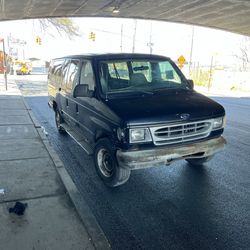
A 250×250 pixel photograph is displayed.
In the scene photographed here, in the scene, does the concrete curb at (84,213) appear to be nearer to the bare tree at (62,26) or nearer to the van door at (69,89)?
the van door at (69,89)

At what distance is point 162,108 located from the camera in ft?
14.0

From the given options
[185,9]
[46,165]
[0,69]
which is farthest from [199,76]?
[46,165]

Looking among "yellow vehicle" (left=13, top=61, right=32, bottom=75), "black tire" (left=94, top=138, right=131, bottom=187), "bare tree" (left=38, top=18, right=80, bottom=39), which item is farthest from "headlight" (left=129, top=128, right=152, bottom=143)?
"yellow vehicle" (left=13, top=61, right=32, bottom=75)

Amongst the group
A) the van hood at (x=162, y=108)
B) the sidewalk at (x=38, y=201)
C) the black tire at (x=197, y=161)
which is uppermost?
the van hood at (x=162, y=108)

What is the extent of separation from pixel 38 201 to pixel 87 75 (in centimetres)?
252

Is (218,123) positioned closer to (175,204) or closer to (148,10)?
(175,204)

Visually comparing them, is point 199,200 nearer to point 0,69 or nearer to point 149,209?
point 149,209

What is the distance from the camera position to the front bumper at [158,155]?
4051 mm

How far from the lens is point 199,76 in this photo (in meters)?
31.5

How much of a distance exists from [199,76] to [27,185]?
29.5m

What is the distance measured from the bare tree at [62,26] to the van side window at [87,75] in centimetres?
2078

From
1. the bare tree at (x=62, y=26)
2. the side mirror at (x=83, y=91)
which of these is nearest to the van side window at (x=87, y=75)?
the side mirror at (x=83, y=91)

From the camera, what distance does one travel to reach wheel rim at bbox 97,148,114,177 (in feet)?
15.3

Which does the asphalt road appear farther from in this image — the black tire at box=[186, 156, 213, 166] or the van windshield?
the van windshield
